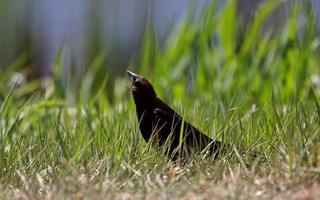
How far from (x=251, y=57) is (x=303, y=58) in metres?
0.66

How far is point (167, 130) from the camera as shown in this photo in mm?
3490

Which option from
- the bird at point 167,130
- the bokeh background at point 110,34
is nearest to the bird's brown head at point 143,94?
the bird at point 167,130

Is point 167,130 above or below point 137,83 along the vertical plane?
below

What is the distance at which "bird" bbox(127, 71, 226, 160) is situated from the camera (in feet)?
10.4

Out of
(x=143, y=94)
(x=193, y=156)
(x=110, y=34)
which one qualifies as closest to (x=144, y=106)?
(x=143, y=94)

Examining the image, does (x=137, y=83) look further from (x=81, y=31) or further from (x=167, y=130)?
(x=81, y=31)

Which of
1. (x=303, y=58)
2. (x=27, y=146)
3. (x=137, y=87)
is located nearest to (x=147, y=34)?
(x=303, y=58)

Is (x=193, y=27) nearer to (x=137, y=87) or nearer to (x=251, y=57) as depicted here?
(x=251, y=57)

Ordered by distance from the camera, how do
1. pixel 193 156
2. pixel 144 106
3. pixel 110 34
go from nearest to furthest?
pixel 193 156 → pixel 144 106 → pixel 110 34

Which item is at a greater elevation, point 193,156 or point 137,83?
point 137,83

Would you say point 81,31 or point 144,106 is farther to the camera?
point 81,31

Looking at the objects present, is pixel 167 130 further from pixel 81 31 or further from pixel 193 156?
pixel 81 31

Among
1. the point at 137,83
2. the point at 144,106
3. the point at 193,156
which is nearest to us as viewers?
the point at 193,156

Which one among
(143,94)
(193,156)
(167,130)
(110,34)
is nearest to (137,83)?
(143,94)
